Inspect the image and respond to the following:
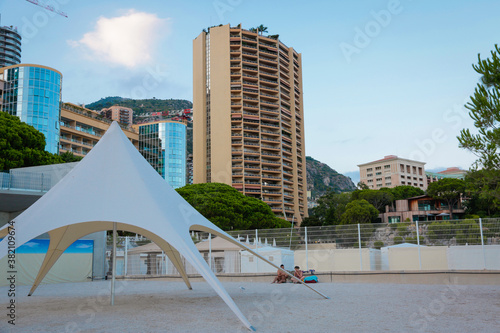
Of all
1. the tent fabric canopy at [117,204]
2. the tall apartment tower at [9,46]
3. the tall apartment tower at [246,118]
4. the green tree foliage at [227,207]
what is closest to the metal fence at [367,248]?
the tent fabric canopy at [117,204]

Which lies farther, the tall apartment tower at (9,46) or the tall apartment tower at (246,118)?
the tall apartment tower at (9,46)

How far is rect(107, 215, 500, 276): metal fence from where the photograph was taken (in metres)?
13.4

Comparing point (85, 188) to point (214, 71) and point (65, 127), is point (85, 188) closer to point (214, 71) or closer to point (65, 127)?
point (65, 127)

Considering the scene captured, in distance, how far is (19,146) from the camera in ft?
113

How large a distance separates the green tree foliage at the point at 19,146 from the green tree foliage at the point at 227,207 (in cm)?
1794

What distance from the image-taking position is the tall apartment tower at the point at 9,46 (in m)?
123

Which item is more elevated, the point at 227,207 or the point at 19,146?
the point at 19,146

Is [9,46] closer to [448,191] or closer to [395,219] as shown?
[395,219]

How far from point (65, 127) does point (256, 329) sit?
70.7m

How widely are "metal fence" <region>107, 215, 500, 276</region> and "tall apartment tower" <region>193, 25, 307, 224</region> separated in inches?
2339

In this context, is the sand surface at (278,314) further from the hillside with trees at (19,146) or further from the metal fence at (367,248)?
the hillside with trees at (19,146)

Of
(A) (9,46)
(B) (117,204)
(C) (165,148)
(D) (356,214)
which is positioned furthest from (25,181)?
(A) (9,46)

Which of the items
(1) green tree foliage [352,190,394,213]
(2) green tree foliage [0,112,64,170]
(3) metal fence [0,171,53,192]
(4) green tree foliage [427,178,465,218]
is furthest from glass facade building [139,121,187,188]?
(3) metal fence [0,171,53,192]

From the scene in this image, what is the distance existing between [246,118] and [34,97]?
36.4 m
